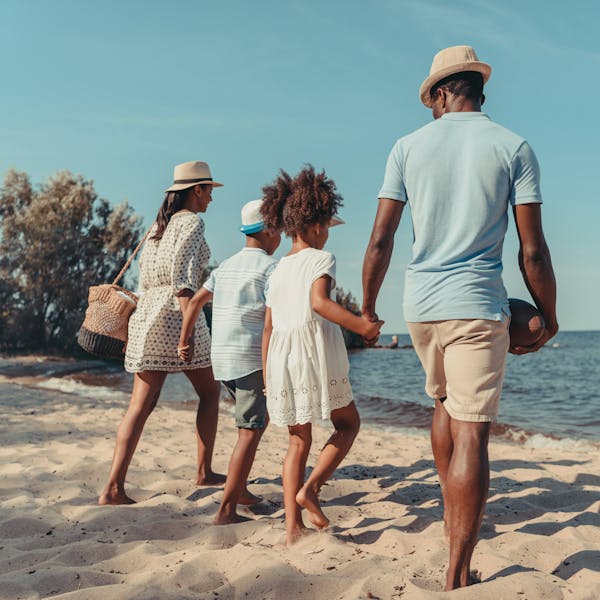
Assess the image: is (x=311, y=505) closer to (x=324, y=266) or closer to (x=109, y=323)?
(x=324, y=266)

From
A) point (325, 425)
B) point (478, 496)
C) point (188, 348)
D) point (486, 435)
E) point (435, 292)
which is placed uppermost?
point (435, 292)

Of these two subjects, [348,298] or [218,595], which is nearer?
[218,595]

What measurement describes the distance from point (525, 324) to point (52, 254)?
30.4m

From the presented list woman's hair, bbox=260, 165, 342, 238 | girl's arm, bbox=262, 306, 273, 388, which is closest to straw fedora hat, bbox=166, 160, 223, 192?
woman's hair, bbox=260, 165, 342, 238

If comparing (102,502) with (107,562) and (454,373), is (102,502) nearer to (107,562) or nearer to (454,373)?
(107,562)

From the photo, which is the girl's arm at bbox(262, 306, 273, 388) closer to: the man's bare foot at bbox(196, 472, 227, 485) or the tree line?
the man's bare foot at bbox(196, 472, 227, 485)

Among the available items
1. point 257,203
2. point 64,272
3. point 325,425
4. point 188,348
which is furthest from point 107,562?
point 64,272

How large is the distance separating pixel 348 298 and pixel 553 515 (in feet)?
133

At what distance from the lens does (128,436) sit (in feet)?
13.9

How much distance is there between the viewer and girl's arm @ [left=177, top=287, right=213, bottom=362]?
4.19 m

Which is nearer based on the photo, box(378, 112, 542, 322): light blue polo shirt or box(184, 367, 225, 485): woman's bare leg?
box(378, 112, 542, 322): light blue polo shirt

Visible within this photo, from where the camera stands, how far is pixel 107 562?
120 inches

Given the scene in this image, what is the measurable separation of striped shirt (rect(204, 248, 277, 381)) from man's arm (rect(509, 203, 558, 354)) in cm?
175

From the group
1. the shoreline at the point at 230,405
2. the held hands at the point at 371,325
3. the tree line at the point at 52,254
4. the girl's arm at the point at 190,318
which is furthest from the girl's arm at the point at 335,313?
the tree line at the point at 52,254
